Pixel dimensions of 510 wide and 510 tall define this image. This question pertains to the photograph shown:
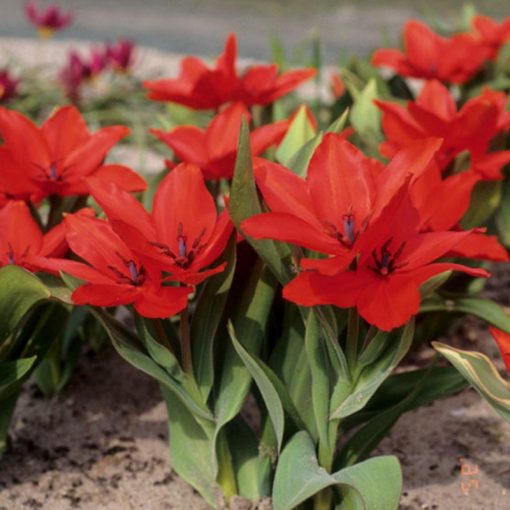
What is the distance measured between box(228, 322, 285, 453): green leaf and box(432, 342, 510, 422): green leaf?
0.24 metres

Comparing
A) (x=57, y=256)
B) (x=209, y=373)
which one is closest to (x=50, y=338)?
(x=57, y=256)

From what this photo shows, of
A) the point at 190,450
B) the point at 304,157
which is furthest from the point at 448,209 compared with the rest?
the point at 190,450

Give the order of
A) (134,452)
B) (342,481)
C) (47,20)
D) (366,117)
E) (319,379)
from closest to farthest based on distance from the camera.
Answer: (342,481) → (319,379) → (134,452) → (366,117) → (47,20)

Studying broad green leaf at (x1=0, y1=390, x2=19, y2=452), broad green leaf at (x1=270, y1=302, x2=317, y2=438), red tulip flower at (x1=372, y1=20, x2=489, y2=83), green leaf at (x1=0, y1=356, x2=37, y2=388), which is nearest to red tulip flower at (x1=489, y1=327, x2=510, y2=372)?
broad green leaf at (x1=270, y1=302, x2=317, y2=438)

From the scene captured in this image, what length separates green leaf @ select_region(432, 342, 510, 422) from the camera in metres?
1.52

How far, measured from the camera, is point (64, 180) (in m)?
1.92

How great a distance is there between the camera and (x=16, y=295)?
168 centimetres

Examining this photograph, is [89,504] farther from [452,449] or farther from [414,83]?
[414,83]

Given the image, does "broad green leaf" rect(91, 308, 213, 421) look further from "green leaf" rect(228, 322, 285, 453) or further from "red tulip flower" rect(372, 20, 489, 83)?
"red tulip flower" rect(372, 20, 489, 83)

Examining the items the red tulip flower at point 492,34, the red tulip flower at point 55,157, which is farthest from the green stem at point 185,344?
the red tulip flower at point 492,34

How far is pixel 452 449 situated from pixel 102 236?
871 mm

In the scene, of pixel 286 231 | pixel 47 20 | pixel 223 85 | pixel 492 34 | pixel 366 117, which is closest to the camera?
pixel 286 231

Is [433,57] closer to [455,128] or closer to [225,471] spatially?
[455,128]

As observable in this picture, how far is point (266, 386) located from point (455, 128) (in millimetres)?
665
